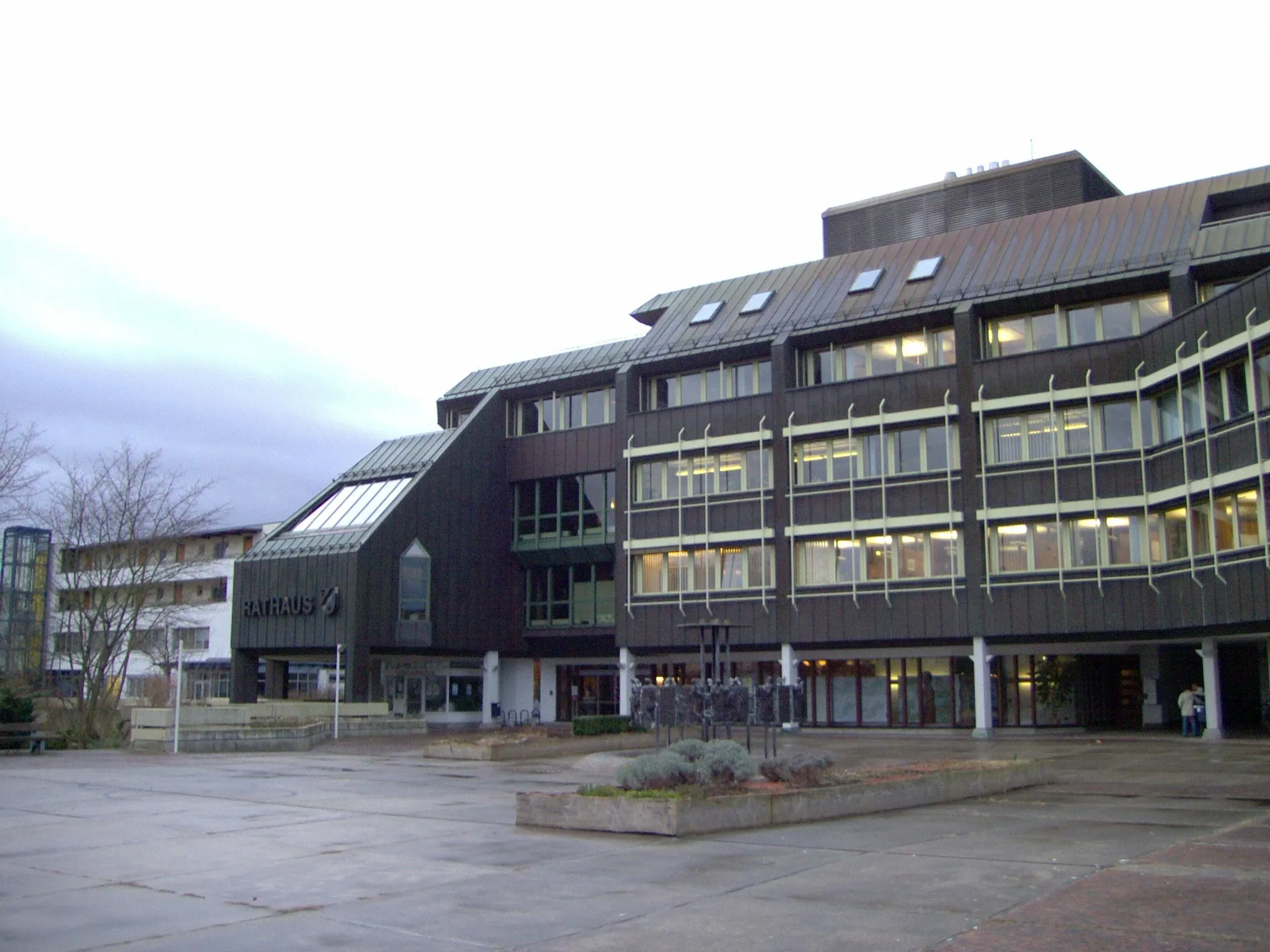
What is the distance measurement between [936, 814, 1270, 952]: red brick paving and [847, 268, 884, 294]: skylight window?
121 ft

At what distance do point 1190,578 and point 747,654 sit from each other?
18.2 m

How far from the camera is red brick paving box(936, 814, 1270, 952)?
8.42 m

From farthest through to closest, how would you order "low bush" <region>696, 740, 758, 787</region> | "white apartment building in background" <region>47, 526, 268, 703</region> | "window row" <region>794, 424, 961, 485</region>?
1. "white apartment building in background" <region>47, 526, 268, 703</region>
2. "window row" <region>794, 424, 961, 485</region>
3. "low bush" <region>696, 740, 758, 787</region>

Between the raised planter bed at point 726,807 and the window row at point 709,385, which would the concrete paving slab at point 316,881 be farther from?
the window row at point 709,385

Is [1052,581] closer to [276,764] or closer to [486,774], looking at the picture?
[486,774]

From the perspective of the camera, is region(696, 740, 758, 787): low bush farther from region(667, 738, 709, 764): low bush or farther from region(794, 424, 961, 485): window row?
region(794, 424, 961, 485): window row

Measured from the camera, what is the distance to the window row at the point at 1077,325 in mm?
40844

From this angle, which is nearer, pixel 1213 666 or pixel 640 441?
pixel 1213 666

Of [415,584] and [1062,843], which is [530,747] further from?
[415,584]

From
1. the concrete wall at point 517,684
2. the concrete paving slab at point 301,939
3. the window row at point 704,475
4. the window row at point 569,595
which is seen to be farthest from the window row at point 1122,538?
the concrete paving slab at point 301,939

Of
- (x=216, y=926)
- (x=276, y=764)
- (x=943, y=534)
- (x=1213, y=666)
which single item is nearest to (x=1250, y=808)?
(x=216, y=926)

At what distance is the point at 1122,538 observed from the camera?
39.8 metres

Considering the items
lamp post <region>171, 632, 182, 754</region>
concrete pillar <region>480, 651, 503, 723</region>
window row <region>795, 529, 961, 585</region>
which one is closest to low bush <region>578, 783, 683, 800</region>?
lamp post <region>171, 632, 182, 754</region>

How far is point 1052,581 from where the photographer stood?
133ft
